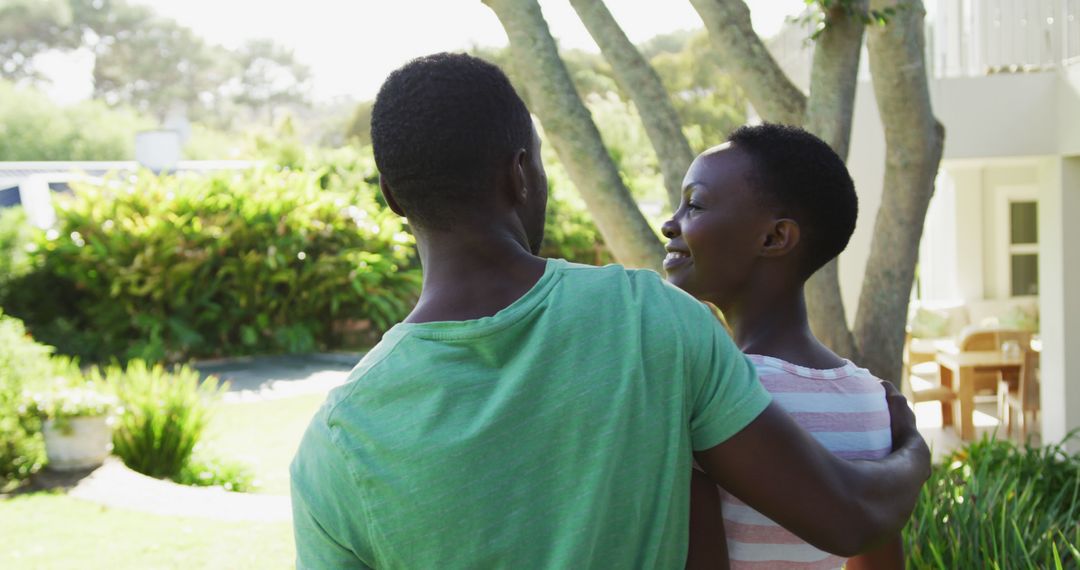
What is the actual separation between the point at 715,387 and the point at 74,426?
7.81m

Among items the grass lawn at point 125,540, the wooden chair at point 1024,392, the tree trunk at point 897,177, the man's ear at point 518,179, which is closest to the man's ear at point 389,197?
the man's ear at point 518,179

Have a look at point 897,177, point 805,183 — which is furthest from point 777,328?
point 897,177

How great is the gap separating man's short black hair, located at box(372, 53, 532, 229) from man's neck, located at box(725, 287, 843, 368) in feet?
2.04

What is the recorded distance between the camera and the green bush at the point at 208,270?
15.1 m

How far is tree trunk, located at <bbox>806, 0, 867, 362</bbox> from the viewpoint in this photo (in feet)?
14.5

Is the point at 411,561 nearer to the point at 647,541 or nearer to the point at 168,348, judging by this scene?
the point at 647,541

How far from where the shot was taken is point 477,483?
1268 millimetres

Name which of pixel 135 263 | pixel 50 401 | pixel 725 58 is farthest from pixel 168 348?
pixel 725 58

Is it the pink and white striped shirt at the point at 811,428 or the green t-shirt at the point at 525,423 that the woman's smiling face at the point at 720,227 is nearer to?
the pink and white striped shirt at the point at 811,428

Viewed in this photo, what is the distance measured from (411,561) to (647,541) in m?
0.28

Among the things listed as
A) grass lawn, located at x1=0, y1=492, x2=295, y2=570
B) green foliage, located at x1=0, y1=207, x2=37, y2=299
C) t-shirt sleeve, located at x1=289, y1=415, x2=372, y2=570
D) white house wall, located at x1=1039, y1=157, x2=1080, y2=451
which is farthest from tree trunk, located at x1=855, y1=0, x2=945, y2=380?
green foliage, located at x1=0, y1=207, x2=37, y2=299

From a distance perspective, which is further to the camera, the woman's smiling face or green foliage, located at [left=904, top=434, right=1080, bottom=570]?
green foliage, located at [left=904, top=434, right=1080, bottom=570]

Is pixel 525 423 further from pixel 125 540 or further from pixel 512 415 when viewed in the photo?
pixel 125 540

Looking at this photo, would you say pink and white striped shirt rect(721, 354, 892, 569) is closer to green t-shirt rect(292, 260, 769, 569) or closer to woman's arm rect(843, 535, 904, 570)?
woman's arm rect(843, 535, 904, 570)
